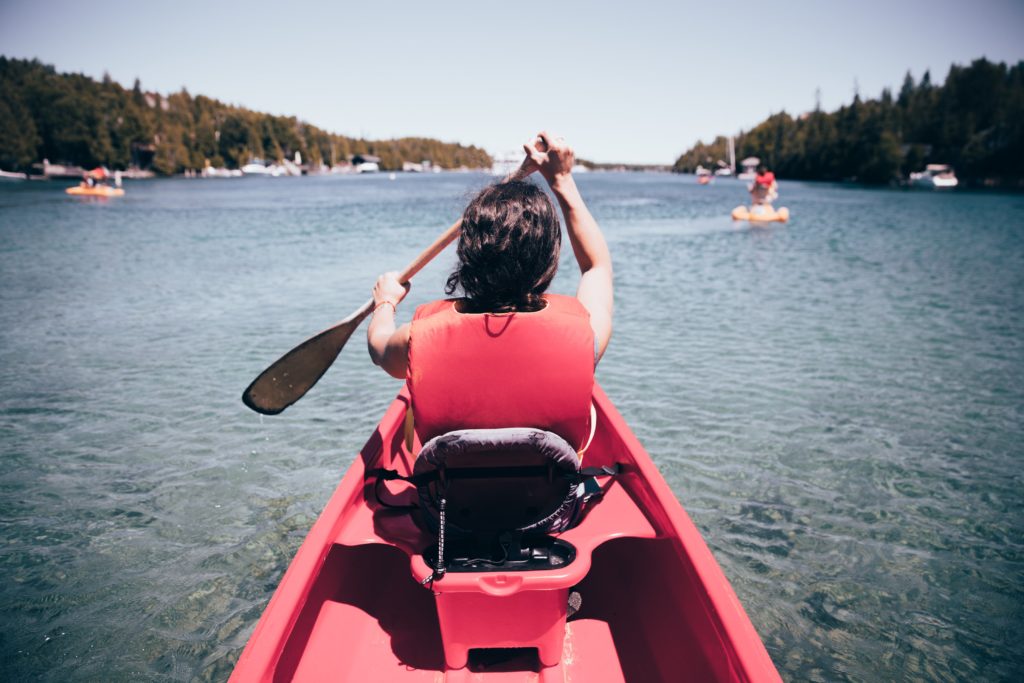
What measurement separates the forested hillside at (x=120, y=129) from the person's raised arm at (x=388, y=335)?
280 ft

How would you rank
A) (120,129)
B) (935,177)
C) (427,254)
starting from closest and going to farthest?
(427,254), (935,177), (120,129)

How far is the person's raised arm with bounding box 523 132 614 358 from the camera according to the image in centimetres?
238

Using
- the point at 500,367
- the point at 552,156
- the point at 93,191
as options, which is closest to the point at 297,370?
the point at 552,156

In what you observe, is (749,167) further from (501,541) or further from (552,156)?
(501,541)

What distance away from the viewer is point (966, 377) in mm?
7406

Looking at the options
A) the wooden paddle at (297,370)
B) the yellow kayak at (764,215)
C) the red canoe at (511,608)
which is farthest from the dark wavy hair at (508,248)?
the yellow kayak at (764,215)

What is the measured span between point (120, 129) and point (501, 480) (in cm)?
11072

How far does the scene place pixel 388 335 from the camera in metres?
2.34

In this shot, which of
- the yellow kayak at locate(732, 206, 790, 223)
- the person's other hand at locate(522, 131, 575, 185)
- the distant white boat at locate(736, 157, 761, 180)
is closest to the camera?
the person's other hand at locate(522, 131, 575, 185)

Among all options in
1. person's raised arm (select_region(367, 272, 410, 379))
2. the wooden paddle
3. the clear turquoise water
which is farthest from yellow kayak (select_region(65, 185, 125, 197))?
person's raised arm (select_region(367, 272, 410, 379))

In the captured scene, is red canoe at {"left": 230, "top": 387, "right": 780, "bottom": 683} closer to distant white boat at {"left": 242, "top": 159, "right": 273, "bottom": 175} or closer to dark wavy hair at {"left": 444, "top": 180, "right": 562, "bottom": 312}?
dark wavy hair at {"left": 444, "top": 180, "right": 562, "bottom": 312}

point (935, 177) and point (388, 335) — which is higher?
point (935, 177)

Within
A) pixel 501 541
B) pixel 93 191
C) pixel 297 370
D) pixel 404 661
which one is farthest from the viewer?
pixel 93 191

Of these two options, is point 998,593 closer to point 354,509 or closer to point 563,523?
point 563,523
